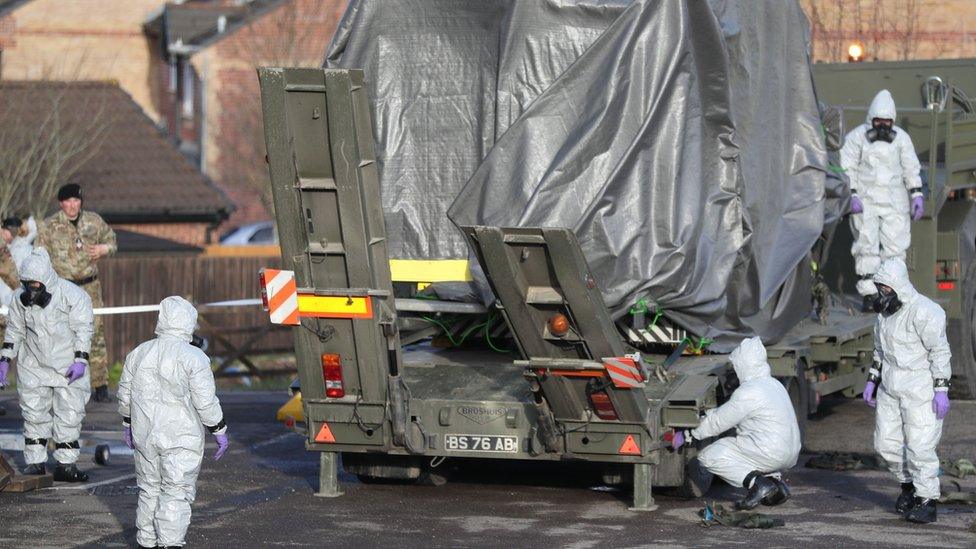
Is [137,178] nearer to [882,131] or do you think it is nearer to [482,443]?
[882,131]

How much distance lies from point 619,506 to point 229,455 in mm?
3844

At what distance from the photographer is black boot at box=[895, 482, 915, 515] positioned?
10.3 meters

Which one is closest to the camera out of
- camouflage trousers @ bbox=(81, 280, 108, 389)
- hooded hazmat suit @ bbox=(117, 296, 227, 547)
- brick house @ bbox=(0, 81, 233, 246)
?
hooded hazmat suit @ bbox=(117, 296, 227, 547)

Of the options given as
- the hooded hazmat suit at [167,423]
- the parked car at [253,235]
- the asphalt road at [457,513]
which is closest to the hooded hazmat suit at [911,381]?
the asphalt road at [457,513]

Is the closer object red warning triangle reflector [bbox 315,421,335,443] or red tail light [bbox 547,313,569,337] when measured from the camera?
red tail light [bbox 547,313,569,337]

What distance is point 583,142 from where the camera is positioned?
34.9 ft

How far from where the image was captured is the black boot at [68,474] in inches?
462

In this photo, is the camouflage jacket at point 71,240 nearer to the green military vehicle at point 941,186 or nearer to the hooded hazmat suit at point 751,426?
the green military vehicle at point 941,186

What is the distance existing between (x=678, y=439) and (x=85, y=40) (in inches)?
1405

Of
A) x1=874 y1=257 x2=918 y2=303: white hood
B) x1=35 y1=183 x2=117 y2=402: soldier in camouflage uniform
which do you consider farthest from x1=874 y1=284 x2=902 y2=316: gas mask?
x1=35 y1=183 x2=117 y2=402: soldier in camouflage uniform

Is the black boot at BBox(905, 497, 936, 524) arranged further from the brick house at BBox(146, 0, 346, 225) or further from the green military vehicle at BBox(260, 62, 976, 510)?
the brick house at BBox(146, 0, 346, 225)

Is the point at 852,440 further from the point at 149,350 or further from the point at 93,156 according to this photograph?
the point at 93,156

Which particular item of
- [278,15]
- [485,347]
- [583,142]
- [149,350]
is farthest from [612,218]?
[278,15]

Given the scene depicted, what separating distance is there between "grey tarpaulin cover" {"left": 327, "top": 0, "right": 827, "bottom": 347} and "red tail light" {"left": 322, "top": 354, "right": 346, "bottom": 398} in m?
1.25
